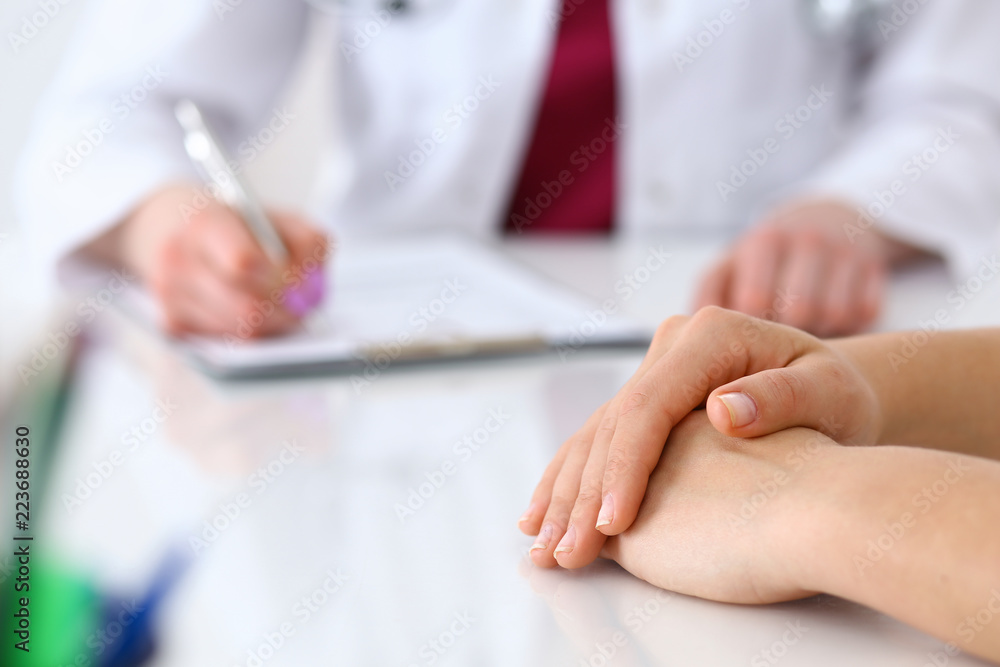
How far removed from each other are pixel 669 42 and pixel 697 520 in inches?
34.0

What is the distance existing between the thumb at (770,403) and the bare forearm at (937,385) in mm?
53

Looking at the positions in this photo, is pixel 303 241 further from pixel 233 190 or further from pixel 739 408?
pixel 739 408

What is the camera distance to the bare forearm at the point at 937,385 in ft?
1.48

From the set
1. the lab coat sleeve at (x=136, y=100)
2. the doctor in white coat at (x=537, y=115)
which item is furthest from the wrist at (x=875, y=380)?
the lab coat sleeve at (x=136, y=100)

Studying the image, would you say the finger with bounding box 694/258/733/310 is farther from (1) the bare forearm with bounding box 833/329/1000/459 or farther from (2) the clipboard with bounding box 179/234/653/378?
Answer: (1) the bare forearm with bounding box 833/329/1000/459

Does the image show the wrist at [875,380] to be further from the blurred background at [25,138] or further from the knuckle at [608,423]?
the blurred background at [25,138]

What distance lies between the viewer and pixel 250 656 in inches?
14.2

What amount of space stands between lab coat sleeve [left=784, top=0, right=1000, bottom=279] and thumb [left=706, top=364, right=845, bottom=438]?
1.90 ft

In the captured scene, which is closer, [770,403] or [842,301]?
[770,403]

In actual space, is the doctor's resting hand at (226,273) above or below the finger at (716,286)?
above

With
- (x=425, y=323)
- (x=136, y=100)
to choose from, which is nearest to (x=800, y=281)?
(x=425, y=323)

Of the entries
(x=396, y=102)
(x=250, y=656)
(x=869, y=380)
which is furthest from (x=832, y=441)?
(x=396, y=102)

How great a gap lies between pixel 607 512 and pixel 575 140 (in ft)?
2.80

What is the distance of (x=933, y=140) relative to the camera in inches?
42.0
